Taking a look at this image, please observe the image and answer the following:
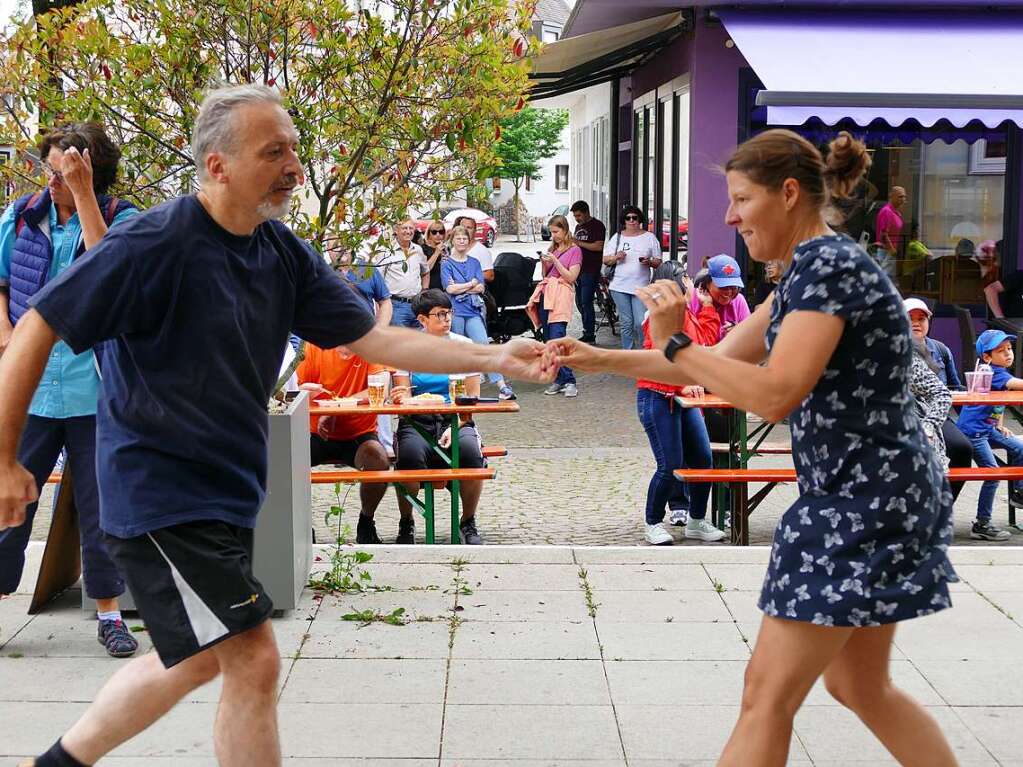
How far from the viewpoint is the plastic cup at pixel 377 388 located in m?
7.88

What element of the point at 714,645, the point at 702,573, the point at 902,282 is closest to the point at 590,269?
the point at 902,282

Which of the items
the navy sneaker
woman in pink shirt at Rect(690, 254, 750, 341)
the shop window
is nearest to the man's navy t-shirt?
the navy sneaker

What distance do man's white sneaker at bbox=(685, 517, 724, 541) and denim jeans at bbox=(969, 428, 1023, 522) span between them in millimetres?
1535

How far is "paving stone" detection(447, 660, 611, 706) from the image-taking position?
4.70m

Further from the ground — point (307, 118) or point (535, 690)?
point (307, 118)

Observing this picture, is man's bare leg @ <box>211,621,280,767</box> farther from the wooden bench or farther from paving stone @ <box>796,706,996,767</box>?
the wooden bench

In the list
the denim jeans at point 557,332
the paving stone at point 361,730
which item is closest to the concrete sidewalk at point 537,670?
the paving stone at point 361,730

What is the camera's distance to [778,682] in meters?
3.10

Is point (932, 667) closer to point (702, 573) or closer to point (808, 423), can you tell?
point (702, 573)

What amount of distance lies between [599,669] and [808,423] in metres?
2.11

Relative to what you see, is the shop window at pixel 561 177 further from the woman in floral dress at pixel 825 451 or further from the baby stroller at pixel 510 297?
the woman in floral dress at pixel 825 451

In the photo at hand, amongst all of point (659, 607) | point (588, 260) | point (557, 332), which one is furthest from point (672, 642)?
point (588, 260)

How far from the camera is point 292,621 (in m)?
5.64

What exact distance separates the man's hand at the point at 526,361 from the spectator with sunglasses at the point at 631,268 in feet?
36.2
